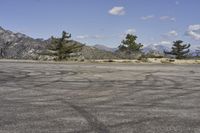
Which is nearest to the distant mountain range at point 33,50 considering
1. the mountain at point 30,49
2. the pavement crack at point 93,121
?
the mountain at point 30,49

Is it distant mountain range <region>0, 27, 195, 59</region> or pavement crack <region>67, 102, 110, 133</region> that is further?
distant mountain range <region>0, 27, 195, 59</region>

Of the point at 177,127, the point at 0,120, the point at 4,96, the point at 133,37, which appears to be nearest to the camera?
the point at 177,127

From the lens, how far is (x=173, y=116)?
9680mm

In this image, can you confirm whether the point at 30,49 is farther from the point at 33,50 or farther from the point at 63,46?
the point at 63,46

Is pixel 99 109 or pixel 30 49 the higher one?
pixel 30 49

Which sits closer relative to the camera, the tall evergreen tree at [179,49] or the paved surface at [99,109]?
the paved surface at [99,109]

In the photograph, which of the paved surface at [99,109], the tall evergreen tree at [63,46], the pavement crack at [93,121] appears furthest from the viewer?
the tall evergreen tree at [63,46]

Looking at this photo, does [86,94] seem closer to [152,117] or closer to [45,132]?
[152,117]

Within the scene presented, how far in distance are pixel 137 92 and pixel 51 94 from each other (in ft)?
9.71

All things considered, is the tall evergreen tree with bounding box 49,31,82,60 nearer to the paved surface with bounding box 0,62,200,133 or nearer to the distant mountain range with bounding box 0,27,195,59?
the distant mountain range with bounding box 0,27,195,59

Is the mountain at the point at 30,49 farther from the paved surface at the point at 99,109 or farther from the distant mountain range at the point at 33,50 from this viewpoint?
the paved surface at the point at 99,109

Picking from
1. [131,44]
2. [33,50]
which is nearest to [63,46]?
[131,44]

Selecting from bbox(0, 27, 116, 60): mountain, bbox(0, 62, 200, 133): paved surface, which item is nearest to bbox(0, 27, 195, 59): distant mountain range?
bbox(0, 27, 116, 60): mountain

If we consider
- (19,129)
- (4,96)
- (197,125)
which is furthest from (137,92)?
(19,129)
